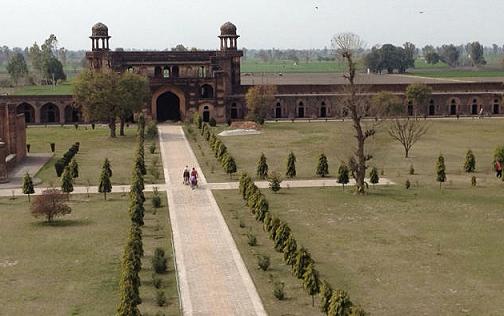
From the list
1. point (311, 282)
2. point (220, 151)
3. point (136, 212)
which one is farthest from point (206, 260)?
point (220, 151)

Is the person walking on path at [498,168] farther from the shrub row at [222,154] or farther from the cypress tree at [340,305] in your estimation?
the cypress tree at [340,305]

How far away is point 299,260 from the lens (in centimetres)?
1877

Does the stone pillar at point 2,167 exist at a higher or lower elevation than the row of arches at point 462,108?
lower

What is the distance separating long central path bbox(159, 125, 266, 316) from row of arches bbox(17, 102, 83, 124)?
117 ft

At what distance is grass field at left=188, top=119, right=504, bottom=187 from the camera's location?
37031 millimetres

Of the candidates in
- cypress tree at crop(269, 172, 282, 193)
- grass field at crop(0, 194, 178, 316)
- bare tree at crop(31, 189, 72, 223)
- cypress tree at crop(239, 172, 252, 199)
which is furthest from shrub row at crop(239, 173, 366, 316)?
bare tree at crop(31, 189, 72, 223)

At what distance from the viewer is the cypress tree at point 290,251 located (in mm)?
20031

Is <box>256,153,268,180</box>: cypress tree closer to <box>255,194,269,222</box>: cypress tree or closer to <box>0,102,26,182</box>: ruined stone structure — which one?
<box>255,194,269,222</box>: cypress tree

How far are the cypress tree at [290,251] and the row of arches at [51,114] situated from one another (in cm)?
4912

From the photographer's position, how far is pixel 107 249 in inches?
886

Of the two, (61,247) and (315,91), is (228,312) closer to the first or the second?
(61,247)

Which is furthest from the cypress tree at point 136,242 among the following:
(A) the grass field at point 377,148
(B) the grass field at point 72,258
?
(A) the grass field at point 377,148

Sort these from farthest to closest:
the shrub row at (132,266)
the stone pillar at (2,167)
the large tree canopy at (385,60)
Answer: the large tree canopy at (385,60), the stone pillar at (2,167), the shrub row at (132,266)

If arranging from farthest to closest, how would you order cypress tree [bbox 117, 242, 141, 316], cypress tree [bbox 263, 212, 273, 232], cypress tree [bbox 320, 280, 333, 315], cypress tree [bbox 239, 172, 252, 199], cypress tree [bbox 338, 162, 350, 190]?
cypress tree [bbox 338, 162, 350, 190], cypress tree [bbox 239, 172, 252, 199], cypress tree [bbox 263, 212, 273, 232], cypress tree [bbox 320, 280, 333, 315], cypress tree [bbox 117, 242, 141, 316]
